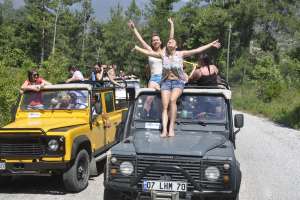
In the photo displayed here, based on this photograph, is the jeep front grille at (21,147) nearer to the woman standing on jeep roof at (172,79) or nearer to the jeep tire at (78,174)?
the jeep tire at (78,174)

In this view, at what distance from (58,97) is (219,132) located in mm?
3678

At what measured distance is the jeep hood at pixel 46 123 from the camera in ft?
25.6

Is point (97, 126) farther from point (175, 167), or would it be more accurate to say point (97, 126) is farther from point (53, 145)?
point (175, 167)

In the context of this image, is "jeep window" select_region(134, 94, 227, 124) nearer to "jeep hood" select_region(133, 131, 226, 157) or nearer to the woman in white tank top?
"jeep hood" select_region(133, 131, 226, 157)

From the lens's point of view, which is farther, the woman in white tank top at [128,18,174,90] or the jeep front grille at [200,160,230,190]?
the woman in white tank top at [128,18,174,90]

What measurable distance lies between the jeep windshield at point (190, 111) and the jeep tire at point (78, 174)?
4.73 ft

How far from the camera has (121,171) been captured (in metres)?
5.87

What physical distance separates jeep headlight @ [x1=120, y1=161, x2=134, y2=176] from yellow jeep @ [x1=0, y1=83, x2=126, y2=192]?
67.1 inches

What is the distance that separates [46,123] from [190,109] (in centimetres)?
267

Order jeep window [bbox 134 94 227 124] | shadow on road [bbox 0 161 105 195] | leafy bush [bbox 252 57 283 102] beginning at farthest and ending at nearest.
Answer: leafy bush [bbox 252 57 283 102], shadow on road [bbox 0 161 105 195], jeep window [bbox 134 94 227 124]

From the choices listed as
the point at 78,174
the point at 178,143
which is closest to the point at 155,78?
the point at 78,174

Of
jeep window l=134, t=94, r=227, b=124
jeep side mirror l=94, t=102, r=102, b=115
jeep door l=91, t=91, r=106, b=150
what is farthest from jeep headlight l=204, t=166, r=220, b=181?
jeep side mirror l=94, t=102, r=102, b=115

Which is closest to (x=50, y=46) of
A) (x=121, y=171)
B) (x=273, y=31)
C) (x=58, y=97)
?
(x=273, y=31)

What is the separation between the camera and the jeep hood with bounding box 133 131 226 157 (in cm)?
579
